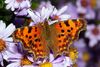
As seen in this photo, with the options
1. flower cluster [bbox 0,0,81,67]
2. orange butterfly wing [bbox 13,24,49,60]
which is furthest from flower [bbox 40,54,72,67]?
orange butterfly wing [bbox 13,24,49,60]

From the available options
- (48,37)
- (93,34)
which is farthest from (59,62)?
(93,34)

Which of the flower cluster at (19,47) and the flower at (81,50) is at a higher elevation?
the flower at (81,50)

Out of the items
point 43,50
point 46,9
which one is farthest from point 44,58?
point 46,9

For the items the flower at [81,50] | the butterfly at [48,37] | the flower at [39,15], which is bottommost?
the butterfly at [48,37]

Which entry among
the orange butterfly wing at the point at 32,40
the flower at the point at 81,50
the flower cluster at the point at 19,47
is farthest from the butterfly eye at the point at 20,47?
the flower at the point at 81,50

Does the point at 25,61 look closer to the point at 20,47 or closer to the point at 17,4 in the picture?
the point at 20,47

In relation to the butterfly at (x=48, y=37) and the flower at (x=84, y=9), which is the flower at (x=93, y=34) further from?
the butterfly at (x=48, y=37)

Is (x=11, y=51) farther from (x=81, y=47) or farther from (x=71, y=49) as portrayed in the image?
(x=81, y=47)

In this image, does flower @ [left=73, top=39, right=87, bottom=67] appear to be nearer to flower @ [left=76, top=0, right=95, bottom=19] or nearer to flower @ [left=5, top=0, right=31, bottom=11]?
flower @ [left=76, top=0, right=95, bottom=19]
